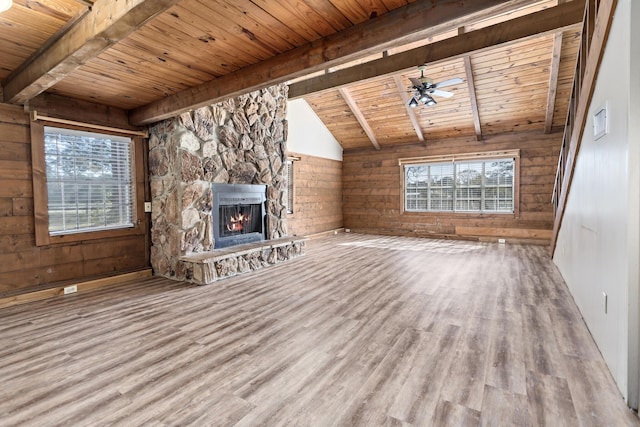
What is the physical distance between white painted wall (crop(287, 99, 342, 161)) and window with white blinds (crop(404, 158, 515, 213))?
2.29 meters

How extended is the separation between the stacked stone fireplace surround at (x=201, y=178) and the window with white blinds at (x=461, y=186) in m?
4.84

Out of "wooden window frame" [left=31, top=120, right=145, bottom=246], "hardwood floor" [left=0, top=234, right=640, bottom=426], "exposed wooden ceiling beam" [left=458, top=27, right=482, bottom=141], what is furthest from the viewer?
"exposed wooden ceiling beam" [left=458, top=27, right=482, bottom=141]

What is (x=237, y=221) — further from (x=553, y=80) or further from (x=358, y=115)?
(x=553, y=80)

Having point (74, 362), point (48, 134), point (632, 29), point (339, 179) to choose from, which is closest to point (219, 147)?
point (48, 134)

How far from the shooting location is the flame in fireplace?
4920 millimetres

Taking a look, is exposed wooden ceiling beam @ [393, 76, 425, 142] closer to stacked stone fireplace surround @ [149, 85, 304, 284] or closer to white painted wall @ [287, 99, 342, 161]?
white painted wall @ [287, 99, 342, 161]

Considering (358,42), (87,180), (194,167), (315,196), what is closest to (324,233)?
(315,196)

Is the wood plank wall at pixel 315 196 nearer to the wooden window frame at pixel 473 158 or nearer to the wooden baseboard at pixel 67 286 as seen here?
the wooden window frame at pixel 473 158

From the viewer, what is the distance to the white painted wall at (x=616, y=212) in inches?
66.1

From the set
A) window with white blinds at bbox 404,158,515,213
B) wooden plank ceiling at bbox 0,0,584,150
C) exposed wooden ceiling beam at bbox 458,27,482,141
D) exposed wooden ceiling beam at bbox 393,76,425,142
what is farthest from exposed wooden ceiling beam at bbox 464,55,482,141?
exposed wooden ceiling beam at bbox 393,76,425,142

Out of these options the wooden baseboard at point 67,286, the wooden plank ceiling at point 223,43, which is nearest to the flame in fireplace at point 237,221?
the wooden baseboard at point 67,286

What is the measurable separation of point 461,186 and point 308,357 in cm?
717

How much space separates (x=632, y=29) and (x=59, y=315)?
4.81m

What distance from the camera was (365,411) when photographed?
166cm
